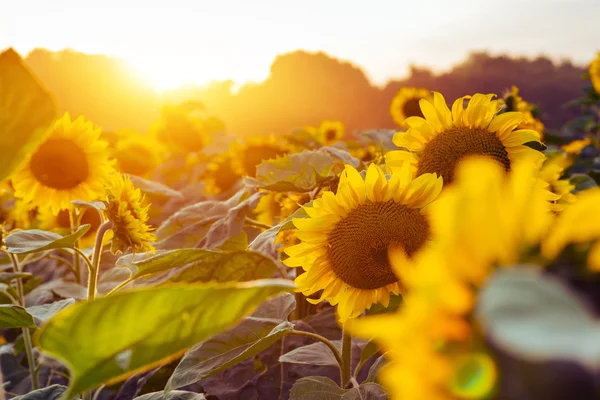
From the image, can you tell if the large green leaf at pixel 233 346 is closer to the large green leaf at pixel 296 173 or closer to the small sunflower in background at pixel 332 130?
the large green leaf at pixel 296 173

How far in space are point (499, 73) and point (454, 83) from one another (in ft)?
2.09

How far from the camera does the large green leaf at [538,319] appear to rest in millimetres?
143

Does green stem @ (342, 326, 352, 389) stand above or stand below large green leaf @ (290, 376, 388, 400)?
below

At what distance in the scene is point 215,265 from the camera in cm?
44

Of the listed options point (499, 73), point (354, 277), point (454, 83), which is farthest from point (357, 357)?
point (499, 73)

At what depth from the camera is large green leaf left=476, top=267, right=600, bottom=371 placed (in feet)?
0.47

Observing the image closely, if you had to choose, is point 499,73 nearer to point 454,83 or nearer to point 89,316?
point 454,83

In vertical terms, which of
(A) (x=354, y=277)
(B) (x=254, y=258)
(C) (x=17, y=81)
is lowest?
(A) (x=354, y=277)

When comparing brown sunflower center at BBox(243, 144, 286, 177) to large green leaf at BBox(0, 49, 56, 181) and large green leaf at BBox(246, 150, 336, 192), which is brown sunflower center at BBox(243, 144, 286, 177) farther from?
large green leaf at BBox(0, 49, 56, 181)

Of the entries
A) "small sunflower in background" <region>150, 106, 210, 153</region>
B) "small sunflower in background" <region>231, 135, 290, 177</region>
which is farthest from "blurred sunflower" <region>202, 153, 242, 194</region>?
"small sunflower in background" <region>150, 106, 210, 153</region>

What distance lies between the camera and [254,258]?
1.22 ft

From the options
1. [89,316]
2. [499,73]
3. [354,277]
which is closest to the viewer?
[89,316]

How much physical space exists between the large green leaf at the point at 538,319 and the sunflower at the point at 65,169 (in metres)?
1.19

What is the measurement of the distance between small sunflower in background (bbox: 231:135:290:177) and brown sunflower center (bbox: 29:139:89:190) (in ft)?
2.38
